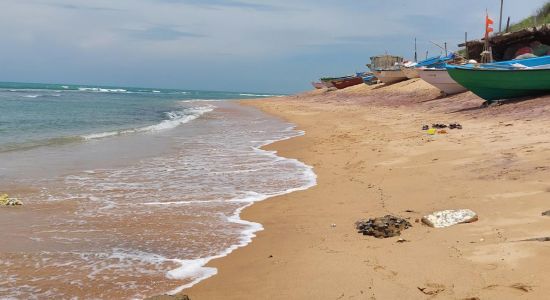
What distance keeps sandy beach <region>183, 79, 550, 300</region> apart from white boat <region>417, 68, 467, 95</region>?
476 inches

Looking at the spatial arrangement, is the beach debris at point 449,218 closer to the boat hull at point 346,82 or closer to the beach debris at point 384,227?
the beach debris at point 384,227

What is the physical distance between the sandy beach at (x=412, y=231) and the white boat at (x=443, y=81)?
1210 cm

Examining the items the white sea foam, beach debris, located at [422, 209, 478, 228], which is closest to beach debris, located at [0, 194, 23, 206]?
the white sea foam

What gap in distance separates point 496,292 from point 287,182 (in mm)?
5475

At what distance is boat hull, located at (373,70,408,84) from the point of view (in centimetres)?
3766

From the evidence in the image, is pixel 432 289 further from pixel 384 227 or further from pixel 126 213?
pixel 126 213

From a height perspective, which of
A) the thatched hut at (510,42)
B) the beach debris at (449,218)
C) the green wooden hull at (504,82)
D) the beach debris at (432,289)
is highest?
the thatched hut at (510,42)

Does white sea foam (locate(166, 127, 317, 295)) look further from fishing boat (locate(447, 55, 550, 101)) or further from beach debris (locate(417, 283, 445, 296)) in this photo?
fishing boat (locate(447, 55, 550, 101))

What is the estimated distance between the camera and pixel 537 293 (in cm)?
306

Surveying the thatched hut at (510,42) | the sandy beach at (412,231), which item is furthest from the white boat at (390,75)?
the sandy beach at (412,231)

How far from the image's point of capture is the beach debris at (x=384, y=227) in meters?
4.84

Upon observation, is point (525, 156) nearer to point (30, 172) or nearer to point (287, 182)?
point (287, 182)

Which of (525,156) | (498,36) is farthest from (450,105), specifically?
(525,156)

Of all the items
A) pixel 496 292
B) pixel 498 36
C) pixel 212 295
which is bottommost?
pixel 212 295
